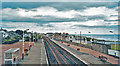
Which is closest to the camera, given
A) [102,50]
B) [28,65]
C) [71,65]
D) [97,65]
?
[28,65]

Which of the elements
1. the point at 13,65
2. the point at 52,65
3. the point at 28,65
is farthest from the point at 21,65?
the point at 52,65

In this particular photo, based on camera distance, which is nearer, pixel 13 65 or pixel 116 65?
pixel 13 65

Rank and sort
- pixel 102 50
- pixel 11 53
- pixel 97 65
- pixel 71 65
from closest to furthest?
pixel 11 53 < pixel 97 65 < pixel 71 65 < pixel 102 50

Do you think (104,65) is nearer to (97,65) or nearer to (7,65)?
(97,65)

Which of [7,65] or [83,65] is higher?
[7,65]

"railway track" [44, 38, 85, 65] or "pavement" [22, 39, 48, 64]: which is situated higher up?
"pavement" [22, 39, 48, 64]

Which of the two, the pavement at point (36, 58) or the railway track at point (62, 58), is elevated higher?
the pavement at point (36, 58)

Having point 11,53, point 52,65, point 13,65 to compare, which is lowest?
point 52,65

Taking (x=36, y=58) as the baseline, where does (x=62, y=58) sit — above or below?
below

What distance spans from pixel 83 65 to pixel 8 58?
14.8 metres

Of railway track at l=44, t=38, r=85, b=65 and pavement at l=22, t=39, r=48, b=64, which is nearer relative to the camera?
pavement at l=22, t=39, r=48, b=64

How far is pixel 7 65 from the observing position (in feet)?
58.9

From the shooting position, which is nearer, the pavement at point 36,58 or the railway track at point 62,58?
the pavement at point 36,58

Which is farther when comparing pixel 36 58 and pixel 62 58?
pixel 62 58
